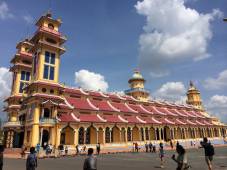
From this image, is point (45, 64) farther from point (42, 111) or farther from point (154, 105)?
point (154, 105)

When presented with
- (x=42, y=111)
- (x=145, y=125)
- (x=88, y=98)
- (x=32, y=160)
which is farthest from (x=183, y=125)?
(x=32, y=160)

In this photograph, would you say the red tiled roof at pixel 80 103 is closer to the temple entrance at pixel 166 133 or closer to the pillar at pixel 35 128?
the pillar at pixel 35 128

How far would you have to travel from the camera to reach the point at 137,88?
69562 mm

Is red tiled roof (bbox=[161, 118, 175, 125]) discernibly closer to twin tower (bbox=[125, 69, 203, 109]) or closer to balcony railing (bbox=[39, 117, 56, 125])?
twin tower (bbox=[125, 69, 203, 109])

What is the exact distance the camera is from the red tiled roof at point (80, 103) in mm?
42875

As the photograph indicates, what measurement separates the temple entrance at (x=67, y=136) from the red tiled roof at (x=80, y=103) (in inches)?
185

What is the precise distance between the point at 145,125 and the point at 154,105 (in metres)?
14.3

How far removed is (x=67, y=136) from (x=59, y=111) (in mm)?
5216

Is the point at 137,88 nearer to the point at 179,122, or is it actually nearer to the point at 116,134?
the point at 179,122

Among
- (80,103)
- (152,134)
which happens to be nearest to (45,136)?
(80,103)

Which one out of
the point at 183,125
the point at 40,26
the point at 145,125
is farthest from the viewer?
the point at 183,125

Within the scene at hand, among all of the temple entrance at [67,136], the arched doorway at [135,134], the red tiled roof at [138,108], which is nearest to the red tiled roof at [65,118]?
the temple entrance at [67,136]

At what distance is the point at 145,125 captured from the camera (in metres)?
51.7

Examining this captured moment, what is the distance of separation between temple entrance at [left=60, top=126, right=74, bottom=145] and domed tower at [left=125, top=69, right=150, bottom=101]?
3194 cm
